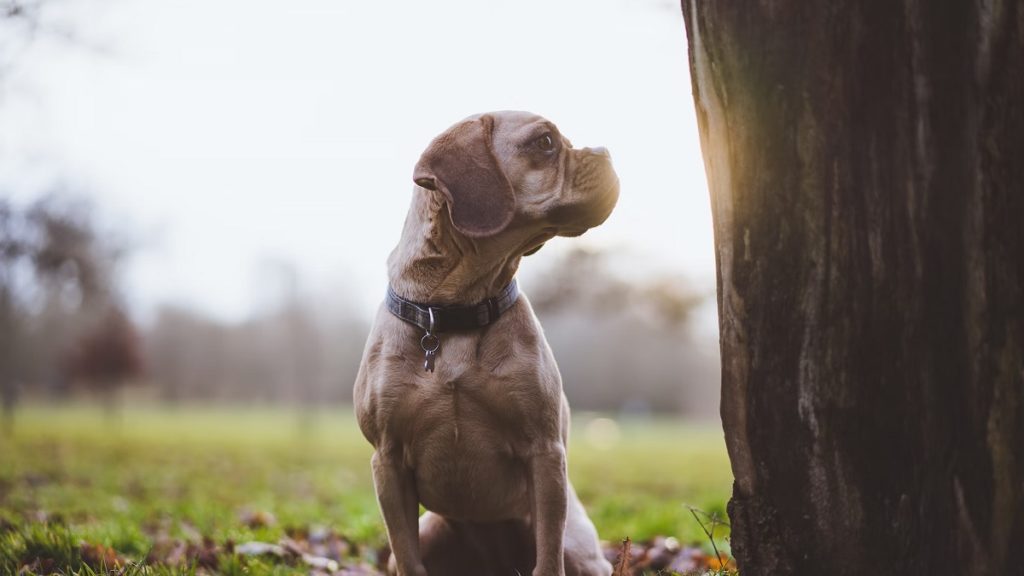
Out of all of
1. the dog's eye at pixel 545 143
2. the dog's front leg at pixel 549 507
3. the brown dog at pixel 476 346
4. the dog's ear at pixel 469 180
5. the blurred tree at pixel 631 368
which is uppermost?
the dog's eye at pixel 545 143

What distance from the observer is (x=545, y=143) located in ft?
11.7

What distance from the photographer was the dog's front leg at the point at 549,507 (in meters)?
3.23

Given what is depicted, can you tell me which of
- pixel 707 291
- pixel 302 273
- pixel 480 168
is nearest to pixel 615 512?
pixel 480 168

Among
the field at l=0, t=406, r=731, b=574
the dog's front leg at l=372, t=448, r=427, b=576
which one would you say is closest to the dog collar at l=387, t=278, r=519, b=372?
the dog's front leg at l=372, t=448, r=427, b=576

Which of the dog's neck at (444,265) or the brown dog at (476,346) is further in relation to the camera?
the dog's neck at (444,265)

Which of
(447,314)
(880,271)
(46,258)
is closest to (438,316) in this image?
(447,314)

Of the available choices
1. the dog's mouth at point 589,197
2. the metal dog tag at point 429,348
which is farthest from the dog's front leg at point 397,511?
the dog's mouth at point 589,197

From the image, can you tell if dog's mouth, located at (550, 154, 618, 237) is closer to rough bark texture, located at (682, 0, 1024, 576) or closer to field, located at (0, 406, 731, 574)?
rough bark texture, located at (682, 0, 1024, 576)

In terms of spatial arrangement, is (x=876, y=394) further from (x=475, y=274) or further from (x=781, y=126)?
(x=475, y=274)

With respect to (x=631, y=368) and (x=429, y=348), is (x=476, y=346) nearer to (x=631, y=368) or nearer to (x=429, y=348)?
(x=429, y=348)

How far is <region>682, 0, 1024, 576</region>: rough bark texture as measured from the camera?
6.99 feet

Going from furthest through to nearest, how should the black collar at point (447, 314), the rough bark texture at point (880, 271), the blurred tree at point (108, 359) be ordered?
1. the blurred tree at point (108, 359)
2. the black collar at point (447, 314)
3. the rough bark texture at point (880, 271)

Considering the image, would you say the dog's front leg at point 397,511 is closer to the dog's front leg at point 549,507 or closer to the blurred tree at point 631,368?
the dog's front leg at point 549,507

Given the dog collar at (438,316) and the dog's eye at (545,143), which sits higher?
the dog's eye at (545,143)
